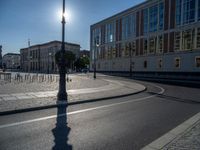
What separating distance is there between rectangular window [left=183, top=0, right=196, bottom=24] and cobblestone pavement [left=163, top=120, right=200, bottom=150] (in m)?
42.4

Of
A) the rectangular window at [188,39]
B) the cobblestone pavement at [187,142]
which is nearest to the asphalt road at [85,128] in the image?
the cobblestone pavement at [187,142]

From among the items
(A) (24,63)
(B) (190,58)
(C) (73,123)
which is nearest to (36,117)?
(C) (73,123)

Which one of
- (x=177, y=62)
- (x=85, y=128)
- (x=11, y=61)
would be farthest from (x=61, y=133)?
(x=11, y=61)

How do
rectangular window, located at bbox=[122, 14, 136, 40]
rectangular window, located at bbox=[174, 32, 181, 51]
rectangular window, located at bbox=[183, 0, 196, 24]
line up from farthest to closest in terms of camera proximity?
rectangular window, located at bbox=[122, 14, 136, 40], rectangular window, located at bbox=[174, 32, 181, 51], rectangular window, located at bbox=[183, 0, 196, 24]

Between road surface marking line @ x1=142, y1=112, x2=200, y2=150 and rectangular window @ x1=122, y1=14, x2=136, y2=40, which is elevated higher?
rectangular window @ x1=122, y1=14, x2=136, y2=40

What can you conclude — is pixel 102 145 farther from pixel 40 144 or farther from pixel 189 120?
pixel 189 120

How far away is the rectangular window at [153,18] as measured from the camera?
52.8 m

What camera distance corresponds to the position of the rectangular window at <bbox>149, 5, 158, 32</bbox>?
52.8 metres

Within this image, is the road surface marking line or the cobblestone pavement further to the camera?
the road surface marking line

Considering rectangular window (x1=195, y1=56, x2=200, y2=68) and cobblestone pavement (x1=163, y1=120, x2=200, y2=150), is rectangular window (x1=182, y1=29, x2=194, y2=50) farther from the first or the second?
cobblestone pavement (x1=163, y1=120, x2=200, y2=150)

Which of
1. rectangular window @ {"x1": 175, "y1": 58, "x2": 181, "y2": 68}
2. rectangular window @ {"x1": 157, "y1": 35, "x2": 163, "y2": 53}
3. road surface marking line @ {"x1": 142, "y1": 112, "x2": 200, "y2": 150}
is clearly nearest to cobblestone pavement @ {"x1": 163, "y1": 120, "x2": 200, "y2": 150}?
road surface marking line @ {"x1": 142, "y1": 112, "x2": 200, "y2": 150}

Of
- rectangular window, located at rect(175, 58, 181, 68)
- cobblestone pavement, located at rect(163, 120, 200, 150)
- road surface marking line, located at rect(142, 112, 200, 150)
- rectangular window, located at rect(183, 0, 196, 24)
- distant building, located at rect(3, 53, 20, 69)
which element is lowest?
road surface marking line, located at rect(142, 112, 200, 150)

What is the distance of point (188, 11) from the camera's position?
144 ft

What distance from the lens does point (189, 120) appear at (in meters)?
8.13
